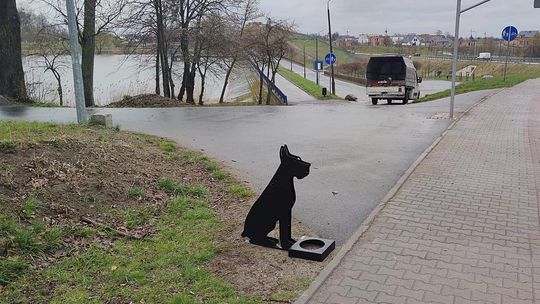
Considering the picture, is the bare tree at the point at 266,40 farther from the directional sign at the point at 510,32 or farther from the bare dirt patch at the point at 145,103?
the directional sign at the point at 510,32

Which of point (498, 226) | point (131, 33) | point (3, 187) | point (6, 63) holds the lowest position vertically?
point (498, 226)

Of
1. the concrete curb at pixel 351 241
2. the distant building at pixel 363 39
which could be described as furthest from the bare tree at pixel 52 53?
the distant building at pixel 363 39

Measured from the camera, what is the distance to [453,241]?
4.90 m

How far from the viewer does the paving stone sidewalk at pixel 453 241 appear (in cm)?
377

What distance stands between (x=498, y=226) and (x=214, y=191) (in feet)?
12.0

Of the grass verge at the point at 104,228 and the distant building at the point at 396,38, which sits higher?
the distant building at the point at 396,38

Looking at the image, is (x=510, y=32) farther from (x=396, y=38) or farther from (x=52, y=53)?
(x=396, y=38)

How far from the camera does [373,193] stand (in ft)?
22.7

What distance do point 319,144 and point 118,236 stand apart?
6.99 meters

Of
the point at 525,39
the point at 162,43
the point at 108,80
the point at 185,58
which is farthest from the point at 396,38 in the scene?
the point at 162,43

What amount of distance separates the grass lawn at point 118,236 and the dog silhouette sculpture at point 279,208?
0.46 ft

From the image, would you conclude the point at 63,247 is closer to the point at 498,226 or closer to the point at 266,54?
the point at 498,226

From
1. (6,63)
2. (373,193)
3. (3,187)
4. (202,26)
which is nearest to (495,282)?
(373,193)

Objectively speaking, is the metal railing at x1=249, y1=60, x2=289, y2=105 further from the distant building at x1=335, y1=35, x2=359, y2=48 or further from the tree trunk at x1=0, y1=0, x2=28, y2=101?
the distant building at x1=335, y1=35, x2=359, y2=48
